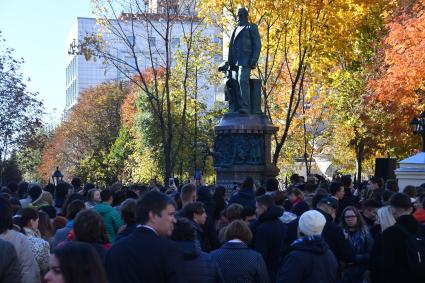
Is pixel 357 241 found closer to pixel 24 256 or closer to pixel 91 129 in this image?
pixel 24 256

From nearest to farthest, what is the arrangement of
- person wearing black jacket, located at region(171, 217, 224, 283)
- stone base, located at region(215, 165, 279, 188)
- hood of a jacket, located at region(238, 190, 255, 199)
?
person wearing black jacket, located at region(171, 217, 224, 283)
hood of a jacket, located at region(238, 190, 255, 199)
stone base, located at region(215, 165, 279, 188)

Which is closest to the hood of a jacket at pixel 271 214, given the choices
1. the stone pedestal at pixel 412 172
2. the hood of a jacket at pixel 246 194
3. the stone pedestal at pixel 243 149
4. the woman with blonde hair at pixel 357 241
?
the woman with blonde hair at pixel 357 241

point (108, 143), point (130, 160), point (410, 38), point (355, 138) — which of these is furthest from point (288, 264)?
point (108, 143)

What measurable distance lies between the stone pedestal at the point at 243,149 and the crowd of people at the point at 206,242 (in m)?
10.8

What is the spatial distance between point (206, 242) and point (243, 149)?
45.2 feet

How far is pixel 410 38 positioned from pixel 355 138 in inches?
313

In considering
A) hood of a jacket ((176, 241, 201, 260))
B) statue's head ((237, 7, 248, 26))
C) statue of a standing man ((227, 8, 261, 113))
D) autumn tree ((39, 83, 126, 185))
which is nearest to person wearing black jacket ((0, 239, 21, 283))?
hood of a jacket ((176, 241, 201, 260))

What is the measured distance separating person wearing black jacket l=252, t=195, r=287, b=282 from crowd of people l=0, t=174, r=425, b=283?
0.01 metres

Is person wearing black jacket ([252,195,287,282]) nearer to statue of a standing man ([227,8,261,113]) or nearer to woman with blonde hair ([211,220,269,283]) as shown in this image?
woman with blonde hair ([211,220,269,283])

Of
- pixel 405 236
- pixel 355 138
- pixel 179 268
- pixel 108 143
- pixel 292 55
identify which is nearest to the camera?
pixel 179 268

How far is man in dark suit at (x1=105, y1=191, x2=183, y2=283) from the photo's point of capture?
6.37 m

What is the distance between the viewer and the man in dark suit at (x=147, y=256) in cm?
637

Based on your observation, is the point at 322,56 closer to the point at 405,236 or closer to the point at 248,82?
the point at 248,82

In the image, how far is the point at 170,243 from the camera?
21.3 feet
